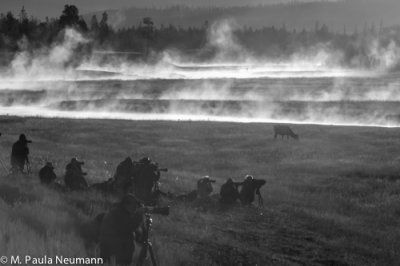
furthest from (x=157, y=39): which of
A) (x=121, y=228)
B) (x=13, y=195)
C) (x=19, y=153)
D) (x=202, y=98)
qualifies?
(x=121, y=228)

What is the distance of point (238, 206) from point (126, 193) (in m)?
8.68

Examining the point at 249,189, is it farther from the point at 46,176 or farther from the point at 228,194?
the point at 46,176

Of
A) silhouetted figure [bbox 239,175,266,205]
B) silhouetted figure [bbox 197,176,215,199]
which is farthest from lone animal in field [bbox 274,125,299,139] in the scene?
silhouetted figure [bbox 197,176,215,199]

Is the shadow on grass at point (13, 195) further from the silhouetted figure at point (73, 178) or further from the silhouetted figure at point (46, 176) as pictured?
the silhouetted figure at point (73, 178)

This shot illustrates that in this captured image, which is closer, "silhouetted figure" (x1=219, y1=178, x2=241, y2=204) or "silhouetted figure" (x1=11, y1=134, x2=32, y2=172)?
"silhouetted figure" (x1=219, y1=178, x2=241, y2=204)

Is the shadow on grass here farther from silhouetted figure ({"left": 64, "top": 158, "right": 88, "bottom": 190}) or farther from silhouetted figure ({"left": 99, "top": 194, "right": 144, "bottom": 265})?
silhouetted figure ({"left": 99, "top": 194, "right": 144, "bottom": 265})

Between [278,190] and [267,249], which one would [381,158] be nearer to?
[278,190]

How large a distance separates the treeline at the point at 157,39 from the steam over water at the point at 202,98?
13.7 m

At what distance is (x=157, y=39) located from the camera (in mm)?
149875

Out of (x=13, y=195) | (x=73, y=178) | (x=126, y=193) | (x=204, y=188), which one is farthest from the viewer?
(x=204, y=188)

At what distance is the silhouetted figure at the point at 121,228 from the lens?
10.8m

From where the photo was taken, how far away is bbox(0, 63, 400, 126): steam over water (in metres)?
70.0

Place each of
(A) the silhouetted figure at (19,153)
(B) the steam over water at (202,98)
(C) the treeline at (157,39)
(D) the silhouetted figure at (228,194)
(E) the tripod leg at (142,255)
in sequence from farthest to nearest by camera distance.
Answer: (C) the treeline at (157,39), (B) the steam over water at (202,98), (A) the silhouetted figure at (19,153), (D) the silhouetted figure at (228,194), (E) the tripod leg at (142,255)

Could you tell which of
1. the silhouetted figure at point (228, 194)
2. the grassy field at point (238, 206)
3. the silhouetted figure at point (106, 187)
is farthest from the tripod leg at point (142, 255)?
the silhouetted figure at point (228, 194)
